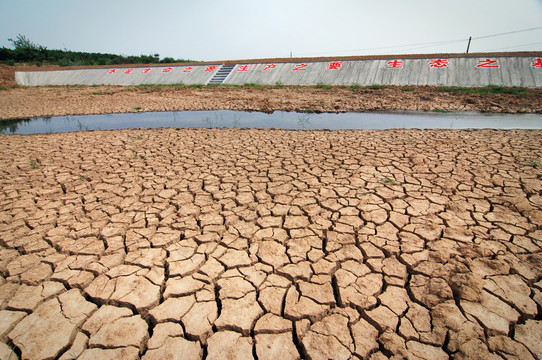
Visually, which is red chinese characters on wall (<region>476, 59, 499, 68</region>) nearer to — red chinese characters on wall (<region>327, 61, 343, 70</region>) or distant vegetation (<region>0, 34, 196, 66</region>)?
red chinese characters on wall (<region>327, 61, 343, 70</region>)

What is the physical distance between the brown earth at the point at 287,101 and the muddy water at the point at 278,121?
2.38ft

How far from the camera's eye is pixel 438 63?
575 inches

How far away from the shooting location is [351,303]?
6.34ft

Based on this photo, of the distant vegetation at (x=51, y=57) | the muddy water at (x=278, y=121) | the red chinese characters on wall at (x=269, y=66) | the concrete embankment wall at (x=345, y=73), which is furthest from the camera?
the distant vegetation at (x=51, y=57)

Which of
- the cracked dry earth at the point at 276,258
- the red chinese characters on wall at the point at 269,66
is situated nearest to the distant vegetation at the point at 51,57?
the red chinese characters on wall at the point at 269,66

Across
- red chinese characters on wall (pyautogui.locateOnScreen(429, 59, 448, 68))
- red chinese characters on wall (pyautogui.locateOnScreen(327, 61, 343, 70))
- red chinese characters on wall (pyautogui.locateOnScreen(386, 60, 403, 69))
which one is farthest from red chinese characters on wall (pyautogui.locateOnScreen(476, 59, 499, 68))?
red chinese characters on wall (pyautogui.locateOnScreen(327, 61, 343, 70))

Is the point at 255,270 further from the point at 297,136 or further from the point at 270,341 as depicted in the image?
the point at 297,136

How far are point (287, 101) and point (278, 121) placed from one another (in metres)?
3.14

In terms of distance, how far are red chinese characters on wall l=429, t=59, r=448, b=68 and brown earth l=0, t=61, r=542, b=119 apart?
2.96 metres

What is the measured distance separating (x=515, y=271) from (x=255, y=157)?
365 cm

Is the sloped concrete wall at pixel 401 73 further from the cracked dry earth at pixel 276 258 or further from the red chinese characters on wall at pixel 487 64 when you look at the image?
the cracked dry earth at pixel 276 258

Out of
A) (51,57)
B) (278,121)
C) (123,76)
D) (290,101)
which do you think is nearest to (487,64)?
(290,101)

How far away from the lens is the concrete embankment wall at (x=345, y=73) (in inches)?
510

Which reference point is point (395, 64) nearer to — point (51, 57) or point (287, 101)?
point (287, 101)
